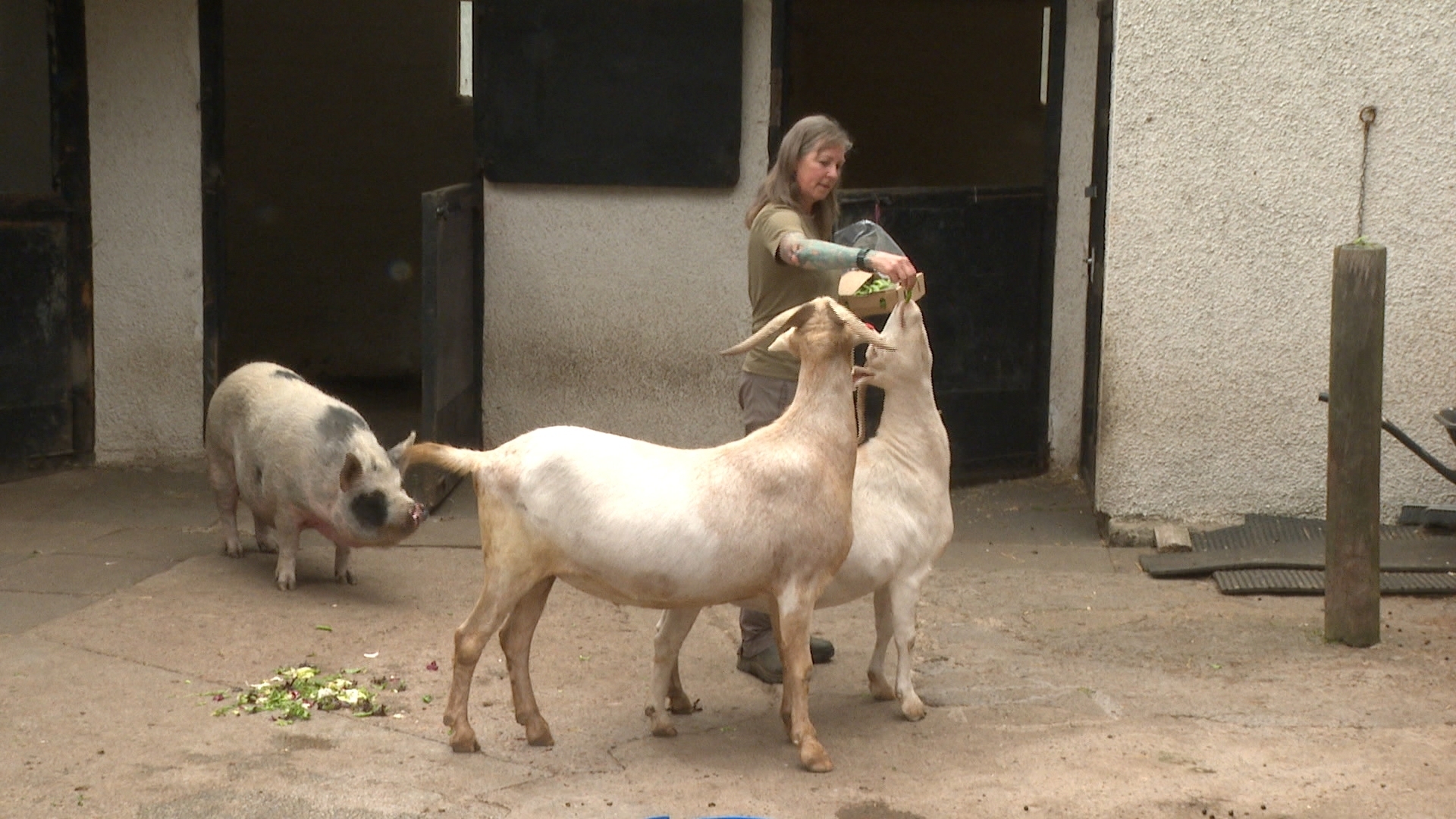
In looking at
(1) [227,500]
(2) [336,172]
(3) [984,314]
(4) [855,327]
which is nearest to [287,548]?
(1) [227,500]

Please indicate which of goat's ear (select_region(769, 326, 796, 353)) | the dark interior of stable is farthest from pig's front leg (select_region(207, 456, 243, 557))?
the dark interior of stable

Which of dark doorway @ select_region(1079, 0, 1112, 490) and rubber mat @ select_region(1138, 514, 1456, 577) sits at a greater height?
dark doorway @ select_region(1079, 0, 1112, 490)

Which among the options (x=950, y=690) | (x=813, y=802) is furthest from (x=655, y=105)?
(x=813, y=802)

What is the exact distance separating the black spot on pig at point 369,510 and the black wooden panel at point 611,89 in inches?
112

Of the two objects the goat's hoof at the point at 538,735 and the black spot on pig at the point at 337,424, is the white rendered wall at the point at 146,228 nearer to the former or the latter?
the black spot on pig at the point at 337,424

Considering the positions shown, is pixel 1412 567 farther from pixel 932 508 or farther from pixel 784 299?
pixel 784 299

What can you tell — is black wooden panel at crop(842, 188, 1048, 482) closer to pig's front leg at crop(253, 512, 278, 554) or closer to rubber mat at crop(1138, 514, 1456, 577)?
rubber mat at crop(1138, 514, 1456, 577)

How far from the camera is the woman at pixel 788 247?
557 cm

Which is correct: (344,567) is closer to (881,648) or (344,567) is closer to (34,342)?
(881,648)

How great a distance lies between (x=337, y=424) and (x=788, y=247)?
2649mm

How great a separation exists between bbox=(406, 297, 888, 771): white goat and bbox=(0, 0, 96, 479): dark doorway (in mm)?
4714

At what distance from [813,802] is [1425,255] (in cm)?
457

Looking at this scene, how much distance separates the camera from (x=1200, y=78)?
7809mm

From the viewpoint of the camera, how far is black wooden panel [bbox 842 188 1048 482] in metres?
8.93
